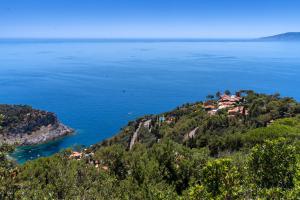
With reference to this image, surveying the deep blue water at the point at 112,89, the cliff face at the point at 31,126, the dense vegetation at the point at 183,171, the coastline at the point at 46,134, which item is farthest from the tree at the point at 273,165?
the cliff face at the point at 31,126

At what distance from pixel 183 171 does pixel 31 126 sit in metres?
59.7

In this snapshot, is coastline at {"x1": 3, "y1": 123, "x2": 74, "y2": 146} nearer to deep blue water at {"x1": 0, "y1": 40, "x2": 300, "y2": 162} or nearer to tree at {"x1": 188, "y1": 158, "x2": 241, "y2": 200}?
deep blue water at {"x1": 0, "y1": 40, "x2": 300, "y2": 162}

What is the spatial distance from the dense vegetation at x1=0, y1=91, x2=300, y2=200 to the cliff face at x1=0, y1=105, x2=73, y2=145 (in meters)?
38.0

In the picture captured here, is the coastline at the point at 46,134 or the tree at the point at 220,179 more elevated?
the tree at the point at 220,179

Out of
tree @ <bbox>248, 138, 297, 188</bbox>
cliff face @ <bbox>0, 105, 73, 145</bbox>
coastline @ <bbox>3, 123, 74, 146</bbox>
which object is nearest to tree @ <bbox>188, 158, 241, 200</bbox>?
tree @ <bbox>248, 138, 297, 188</bbox>

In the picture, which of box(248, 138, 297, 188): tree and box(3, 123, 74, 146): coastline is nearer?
box(248, 138, 297, 188): tree

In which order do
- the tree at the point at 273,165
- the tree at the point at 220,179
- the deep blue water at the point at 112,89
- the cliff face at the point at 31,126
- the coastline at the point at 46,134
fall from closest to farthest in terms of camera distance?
the tree at the point at 220,179 → the tree at the point at 273,165 → the coastline at the point at 46,134 → the cliff face at the point at 31,126 → the deep blue water at the point at 112,89

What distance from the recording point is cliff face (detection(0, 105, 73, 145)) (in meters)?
67.8

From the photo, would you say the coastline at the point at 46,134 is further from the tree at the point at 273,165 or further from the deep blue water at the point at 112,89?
the tree at the point at 273,165

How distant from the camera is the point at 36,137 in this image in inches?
2704

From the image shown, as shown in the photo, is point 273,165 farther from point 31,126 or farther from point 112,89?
point 112,89

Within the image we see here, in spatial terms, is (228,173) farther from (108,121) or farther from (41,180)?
(108,121)

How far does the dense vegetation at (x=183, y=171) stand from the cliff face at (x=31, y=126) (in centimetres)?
3797

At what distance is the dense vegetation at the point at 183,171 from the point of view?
9.68 metres
